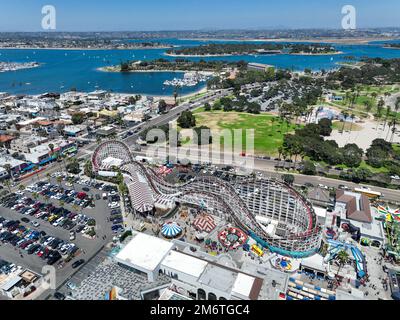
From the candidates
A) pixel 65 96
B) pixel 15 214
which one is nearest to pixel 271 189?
pixel 15 214

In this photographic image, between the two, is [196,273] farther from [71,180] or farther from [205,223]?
[71,180]

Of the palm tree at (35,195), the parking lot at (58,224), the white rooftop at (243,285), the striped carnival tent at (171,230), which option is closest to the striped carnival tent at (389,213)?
the white rooftop at (243,285)

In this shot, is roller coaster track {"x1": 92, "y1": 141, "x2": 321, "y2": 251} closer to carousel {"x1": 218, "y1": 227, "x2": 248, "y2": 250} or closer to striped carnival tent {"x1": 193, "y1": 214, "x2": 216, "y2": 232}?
carousel {"x1": 218, "y1": 227, "x2": 248, "y2": 250}

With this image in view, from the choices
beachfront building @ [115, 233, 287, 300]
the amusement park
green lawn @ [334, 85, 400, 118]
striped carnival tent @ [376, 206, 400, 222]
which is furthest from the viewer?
green lawn @ [334, 85, 400, 118]

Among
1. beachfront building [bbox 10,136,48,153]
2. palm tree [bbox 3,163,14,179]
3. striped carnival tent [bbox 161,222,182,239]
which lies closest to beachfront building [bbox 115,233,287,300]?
striped carnival tent [bbox 161,222,182,239]

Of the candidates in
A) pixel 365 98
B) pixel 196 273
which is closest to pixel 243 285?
pixel 196 273

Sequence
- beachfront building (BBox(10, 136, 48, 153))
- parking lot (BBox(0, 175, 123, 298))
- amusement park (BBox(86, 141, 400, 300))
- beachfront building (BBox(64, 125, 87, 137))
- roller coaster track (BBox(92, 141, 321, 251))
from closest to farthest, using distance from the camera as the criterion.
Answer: amusement park (BBox(86, 141, 400, 300)) < roller coaster track (BBox(92, 141, 321, 251)) < parking lot (BBox(0, 175, 123, 298)) < beachfront building (BBox(10, 136, 48, 153)) < beachfront building (BBox(64, 125, 87, 137))
